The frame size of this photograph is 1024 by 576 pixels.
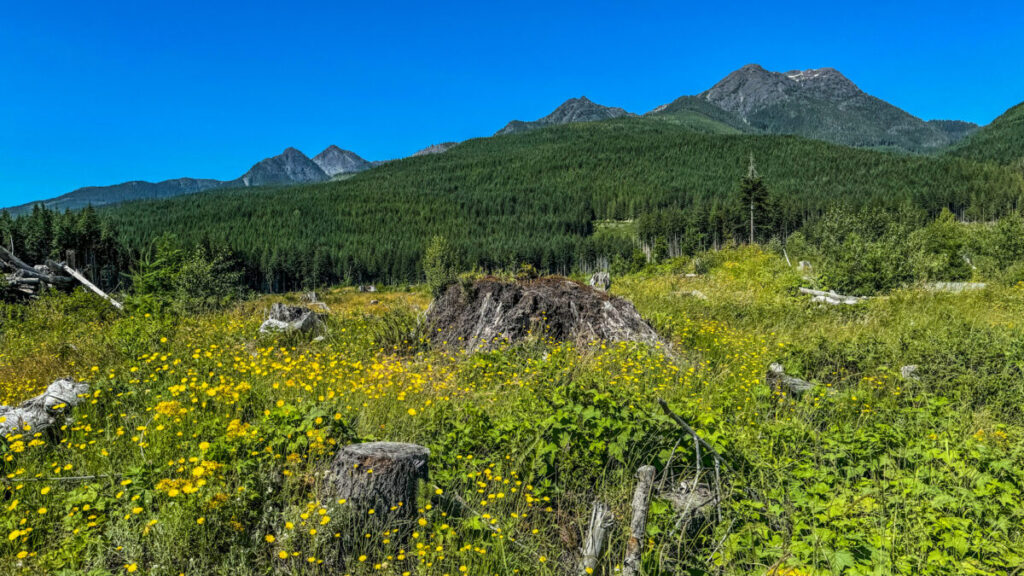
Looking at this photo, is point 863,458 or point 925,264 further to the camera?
point 925,264

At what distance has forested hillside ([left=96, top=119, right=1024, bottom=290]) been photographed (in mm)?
107500

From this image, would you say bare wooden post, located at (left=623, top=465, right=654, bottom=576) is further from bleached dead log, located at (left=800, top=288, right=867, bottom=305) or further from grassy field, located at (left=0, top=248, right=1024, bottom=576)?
bleached dead log, located at (left=800, top=288, right=867, bottom=305)

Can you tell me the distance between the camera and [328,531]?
299 centimetres

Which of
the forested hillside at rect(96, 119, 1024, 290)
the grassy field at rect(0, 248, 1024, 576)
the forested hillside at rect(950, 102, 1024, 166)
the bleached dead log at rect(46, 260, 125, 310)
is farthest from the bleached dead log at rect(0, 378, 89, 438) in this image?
the forested hillside at rect(950, 102, 1024, 166)

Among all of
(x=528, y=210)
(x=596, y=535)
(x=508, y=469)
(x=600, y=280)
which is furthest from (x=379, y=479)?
(x=528, y=210)

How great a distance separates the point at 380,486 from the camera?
3172 millimetres

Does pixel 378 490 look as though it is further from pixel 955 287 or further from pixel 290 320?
pixel 955 287

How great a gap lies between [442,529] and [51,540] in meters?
2.60

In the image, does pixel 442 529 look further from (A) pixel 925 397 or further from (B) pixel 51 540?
(A) pixel 925 397

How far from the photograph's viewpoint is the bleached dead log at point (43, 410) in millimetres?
4184

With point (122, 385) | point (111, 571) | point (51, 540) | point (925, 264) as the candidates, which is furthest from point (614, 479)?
point (925, 264)

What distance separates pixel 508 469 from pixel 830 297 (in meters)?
15.2

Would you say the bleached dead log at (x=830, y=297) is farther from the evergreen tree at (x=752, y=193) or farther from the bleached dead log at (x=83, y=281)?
the evergreen tree at (x=752, y=193)

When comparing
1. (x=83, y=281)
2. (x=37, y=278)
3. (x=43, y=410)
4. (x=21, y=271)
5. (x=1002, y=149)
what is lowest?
(x=43, y=410)
